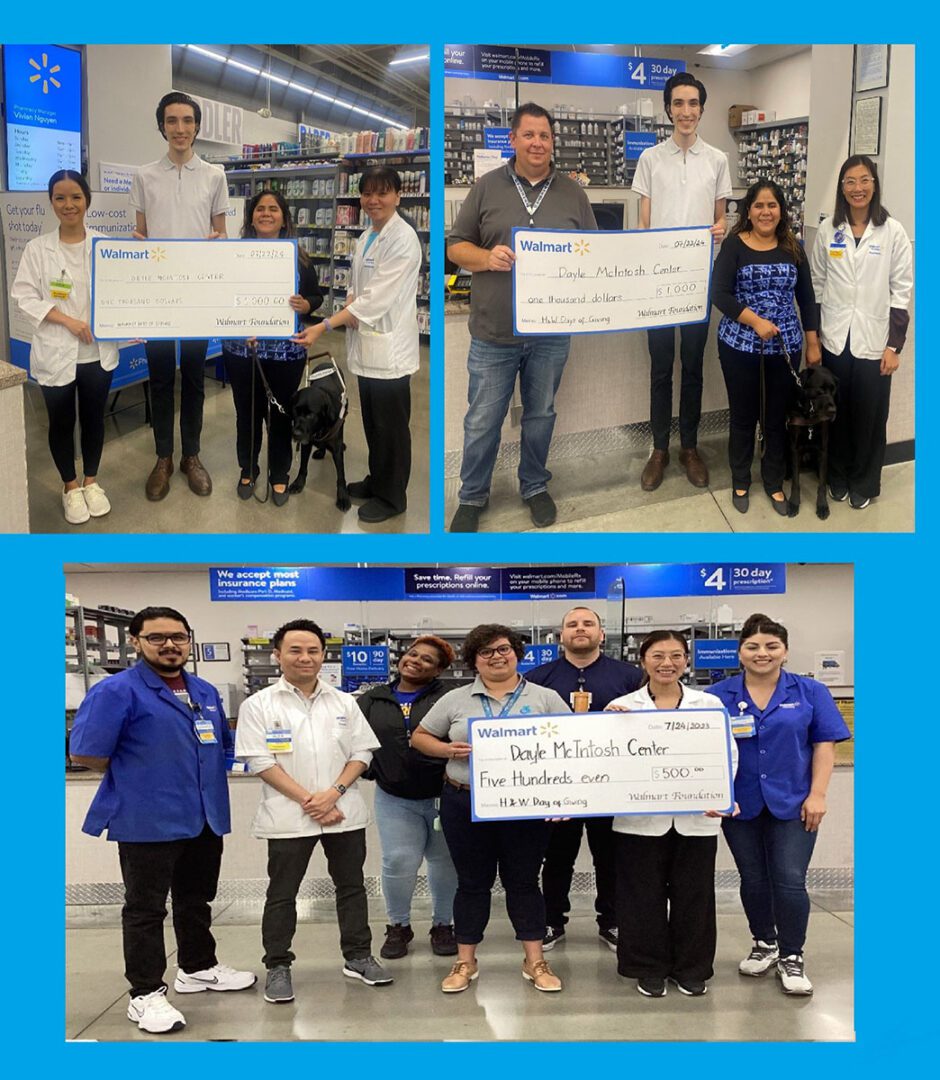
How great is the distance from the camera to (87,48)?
14.0 feet

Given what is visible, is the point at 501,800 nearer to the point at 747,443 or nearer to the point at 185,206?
the point at 747,443

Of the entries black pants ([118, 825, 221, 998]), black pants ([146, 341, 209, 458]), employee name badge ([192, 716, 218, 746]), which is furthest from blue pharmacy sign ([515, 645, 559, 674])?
black pants ([146, 341, 209, 458])

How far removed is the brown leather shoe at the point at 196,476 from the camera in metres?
4.61

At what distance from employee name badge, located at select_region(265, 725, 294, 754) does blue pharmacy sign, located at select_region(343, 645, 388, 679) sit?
33.0 inches

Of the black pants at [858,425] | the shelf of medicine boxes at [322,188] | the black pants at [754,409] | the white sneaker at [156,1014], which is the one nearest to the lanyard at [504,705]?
the black pants at [754,409]

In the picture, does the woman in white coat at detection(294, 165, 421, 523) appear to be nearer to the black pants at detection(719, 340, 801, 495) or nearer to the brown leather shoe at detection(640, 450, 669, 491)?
the brown leather shoe at detection(640, 450, 669, 491)

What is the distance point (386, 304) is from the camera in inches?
173

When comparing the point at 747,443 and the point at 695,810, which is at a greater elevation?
the point at 747,443

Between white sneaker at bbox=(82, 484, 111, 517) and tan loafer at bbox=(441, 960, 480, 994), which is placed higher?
white sneaker at bbox=(82, 484, 111, 517)

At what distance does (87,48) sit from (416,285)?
4.70 feet

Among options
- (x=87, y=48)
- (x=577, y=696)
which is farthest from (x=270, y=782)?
(x=87, y=48)

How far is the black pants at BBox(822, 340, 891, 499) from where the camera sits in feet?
15.4

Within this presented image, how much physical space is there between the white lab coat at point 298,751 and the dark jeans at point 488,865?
36cm

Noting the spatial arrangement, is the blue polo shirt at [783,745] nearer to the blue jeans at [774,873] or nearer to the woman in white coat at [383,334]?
the blue jeans at [774,873]
